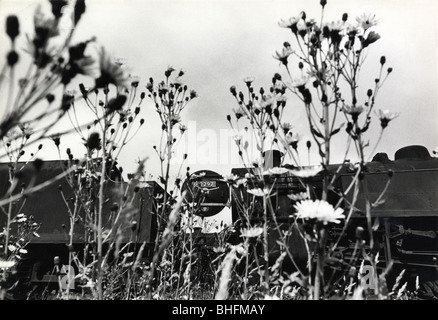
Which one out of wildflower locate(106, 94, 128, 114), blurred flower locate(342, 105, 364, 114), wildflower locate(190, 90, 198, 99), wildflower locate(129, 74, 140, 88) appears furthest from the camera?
wildflower locate(190, 90, 198, 99)

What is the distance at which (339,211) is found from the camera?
1.79 m

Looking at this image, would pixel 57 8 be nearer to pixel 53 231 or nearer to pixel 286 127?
pixel 286 127

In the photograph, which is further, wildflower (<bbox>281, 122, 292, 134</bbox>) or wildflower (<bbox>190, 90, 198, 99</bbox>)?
wildflower (<bbox>190, 90, 198, 99</bbox>)

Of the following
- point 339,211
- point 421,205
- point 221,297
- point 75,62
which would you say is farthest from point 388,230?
point 75,62

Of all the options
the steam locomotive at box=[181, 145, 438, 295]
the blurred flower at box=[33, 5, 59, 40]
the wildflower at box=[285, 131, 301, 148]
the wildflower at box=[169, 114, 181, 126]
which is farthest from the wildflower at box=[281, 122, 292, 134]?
the steam locomotive at box=[181, 145, 438, 295]

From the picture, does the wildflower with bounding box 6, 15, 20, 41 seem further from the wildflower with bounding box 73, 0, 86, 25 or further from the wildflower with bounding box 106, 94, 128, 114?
the wildflower with bounding box 106, 94, 128, 114

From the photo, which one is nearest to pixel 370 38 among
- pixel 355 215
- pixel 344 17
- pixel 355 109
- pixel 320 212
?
pixel 344 17

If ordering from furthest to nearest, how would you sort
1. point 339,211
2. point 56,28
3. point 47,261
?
point 47,261, point 339,211, point 56,28

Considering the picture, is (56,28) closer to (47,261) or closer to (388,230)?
(388,230)

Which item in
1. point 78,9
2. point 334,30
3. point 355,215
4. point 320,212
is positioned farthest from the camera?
point 355,215

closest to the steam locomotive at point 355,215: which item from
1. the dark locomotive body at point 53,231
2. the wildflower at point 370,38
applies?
the dark locomotive body at point 53,231

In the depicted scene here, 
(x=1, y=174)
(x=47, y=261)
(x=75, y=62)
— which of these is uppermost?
(x=1, y=174)

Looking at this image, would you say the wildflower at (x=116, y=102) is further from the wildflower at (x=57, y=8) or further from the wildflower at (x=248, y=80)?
the wildflower at (x=248, y=80)
